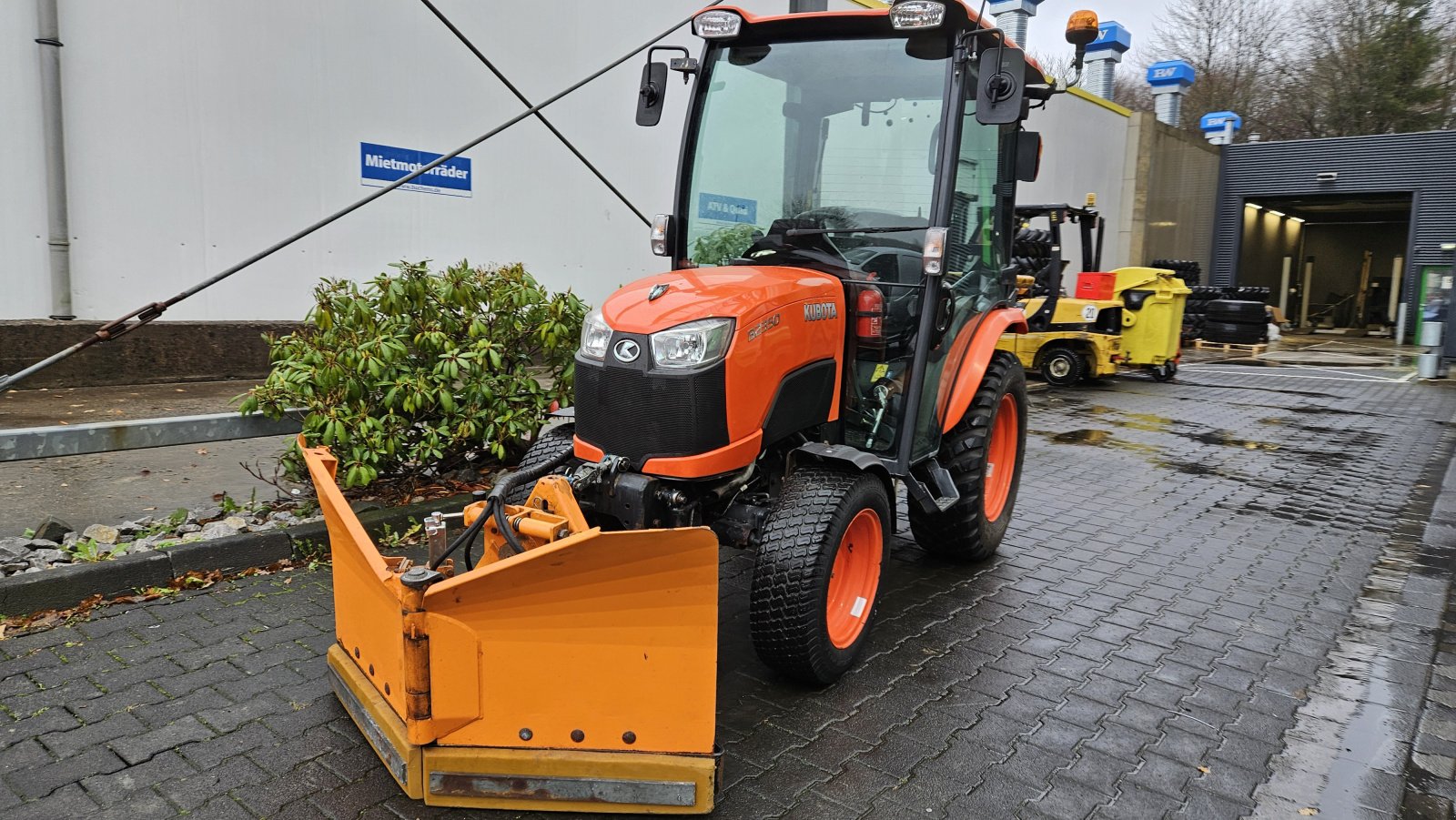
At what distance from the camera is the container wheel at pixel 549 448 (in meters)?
3.58

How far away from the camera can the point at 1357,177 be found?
78.2ft

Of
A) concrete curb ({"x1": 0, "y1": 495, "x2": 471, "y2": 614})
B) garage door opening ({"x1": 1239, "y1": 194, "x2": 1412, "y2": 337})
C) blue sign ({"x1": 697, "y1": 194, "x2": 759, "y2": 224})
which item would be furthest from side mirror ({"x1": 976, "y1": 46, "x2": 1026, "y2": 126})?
garage door opening ({"x1": 1239, "y1": 194, "x2": 1412, "y2": 337})

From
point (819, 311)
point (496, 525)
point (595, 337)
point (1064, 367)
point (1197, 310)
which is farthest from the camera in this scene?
point (1197, 310)

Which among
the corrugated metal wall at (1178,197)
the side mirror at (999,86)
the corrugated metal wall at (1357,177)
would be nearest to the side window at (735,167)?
the side mirror at (999,86)

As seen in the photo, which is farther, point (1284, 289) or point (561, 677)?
point (1284, 289)

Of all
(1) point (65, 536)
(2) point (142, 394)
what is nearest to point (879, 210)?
(1) point (65, 536)

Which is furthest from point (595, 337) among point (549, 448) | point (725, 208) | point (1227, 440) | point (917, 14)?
point (1227, 440)

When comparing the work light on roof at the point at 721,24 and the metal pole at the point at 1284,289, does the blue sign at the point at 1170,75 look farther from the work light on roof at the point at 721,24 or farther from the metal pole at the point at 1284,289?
the work light on roof at the point at 721,24

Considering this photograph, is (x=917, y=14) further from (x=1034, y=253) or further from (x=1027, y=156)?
(x=1034, y=253)

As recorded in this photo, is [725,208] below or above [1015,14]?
below

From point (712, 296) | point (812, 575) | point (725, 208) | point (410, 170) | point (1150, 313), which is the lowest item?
point (812, 575)

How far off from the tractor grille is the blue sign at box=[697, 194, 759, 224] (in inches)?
48.6

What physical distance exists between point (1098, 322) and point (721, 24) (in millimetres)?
10629

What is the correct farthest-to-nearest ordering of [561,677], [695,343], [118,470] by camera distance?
[118,470] < [695,343] < [561,677]
